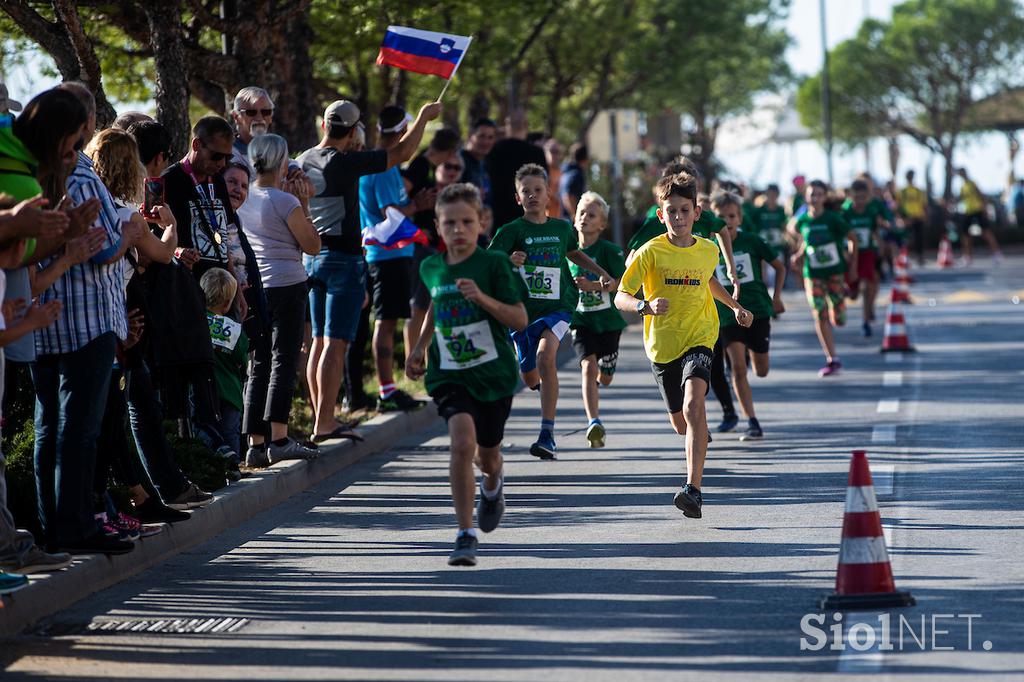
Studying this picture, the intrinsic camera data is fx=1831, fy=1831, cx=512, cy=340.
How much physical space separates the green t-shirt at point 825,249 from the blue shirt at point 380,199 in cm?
555

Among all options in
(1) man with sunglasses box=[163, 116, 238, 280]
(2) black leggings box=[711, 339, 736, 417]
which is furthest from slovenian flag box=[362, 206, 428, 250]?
(1) man with sunglasses box=[163, 116, 238, 280]

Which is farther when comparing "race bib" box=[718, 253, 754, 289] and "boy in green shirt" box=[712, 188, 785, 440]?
"race bib" box=[718, 253, 754, 289]

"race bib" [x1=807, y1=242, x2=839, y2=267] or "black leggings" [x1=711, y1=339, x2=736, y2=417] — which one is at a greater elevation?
"race bib" [x1=807, y1=242, x2=839, y2=267]

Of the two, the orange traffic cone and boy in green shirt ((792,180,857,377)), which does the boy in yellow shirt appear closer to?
boy in green shirt ((792,180,857,377))

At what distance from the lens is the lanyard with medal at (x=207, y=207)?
998 centimetres

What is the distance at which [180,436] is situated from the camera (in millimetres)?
10289

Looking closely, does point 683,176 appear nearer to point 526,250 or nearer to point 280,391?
point 526,250

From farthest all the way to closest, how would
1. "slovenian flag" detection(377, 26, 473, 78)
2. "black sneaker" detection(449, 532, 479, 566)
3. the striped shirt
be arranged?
"slovenian flag" detection(377, 26, 473, 78)
"black sneaker" detection(449, 532, 479, 566)
the striped shirt

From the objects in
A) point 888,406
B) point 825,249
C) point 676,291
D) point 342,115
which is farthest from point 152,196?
point 825,249

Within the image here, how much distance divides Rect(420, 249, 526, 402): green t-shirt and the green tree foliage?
55.4 m

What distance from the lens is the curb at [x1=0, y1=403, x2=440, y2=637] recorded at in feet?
23.9

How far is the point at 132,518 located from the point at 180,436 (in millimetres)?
1700

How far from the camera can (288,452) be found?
1085cm

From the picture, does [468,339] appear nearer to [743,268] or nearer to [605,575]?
[605,575]
